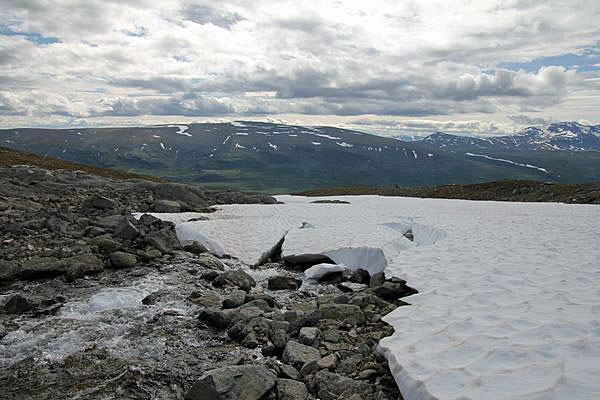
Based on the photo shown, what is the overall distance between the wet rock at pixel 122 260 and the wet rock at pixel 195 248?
2626mm

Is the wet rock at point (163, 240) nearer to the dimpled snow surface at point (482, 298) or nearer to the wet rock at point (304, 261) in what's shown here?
the dimpled snow surface at point (482, 298)

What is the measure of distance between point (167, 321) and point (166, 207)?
58.4 ft

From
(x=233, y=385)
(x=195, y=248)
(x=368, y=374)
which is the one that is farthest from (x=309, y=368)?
(x=195, y=248)

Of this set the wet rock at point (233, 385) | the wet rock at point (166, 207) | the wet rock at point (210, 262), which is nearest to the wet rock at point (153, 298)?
the wet rock at point (210, 262)

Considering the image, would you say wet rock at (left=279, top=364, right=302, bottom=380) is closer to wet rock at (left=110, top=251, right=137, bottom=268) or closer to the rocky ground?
the rocky ground

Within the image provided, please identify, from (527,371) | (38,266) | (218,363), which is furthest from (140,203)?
(527,371)

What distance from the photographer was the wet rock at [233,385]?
20.0 feet

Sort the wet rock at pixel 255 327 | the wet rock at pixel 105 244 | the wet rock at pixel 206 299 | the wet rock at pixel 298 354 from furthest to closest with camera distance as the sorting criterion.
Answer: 1. the wet rock at pixel 105 244
2. the wet rock at pixel 206 299
3. the wet rock at pixel 255 327
4. the wet rock at pixel 298 354

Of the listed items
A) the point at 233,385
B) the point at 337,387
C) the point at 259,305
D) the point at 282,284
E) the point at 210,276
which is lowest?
the point at 282,284

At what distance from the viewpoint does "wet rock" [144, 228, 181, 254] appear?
15.6 meters

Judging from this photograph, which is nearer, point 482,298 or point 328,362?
point 328,362

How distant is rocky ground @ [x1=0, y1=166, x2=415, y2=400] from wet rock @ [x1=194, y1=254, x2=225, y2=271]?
50 millimetres

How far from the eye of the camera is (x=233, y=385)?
20.4 feet

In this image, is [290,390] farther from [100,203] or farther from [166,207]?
[166,207]
